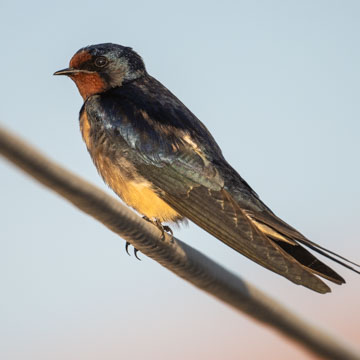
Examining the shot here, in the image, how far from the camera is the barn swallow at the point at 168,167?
260 cm

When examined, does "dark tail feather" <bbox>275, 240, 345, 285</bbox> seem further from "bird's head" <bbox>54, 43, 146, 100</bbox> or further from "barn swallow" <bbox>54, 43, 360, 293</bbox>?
"bird's head" <bbox>54, 43, 146, 100</bbox>

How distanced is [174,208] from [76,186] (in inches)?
73.4

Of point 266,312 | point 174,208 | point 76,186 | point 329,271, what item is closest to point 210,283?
point 266,312

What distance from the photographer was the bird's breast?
318cm

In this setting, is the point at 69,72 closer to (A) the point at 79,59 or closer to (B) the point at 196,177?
(A) the point at 79,59

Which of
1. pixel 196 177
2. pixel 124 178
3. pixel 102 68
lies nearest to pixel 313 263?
pixel 196 177

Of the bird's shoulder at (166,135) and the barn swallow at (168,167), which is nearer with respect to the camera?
the barn swallow at (168,167)

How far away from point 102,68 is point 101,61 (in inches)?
2.5

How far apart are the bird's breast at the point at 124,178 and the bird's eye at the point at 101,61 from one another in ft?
1.83

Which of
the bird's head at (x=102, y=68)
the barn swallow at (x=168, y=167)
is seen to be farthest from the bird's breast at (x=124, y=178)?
the bird's head at (x=102, y=68)

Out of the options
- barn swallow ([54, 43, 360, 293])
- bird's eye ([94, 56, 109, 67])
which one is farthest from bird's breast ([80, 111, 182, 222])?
bird's eye ([94, 56, 109, 67])

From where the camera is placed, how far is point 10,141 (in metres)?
1.00

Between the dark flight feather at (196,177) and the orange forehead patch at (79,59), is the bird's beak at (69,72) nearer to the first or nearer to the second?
the orange forehead patch at (79,59)

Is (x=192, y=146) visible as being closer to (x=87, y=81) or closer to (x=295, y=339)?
(x=87, y=81)
